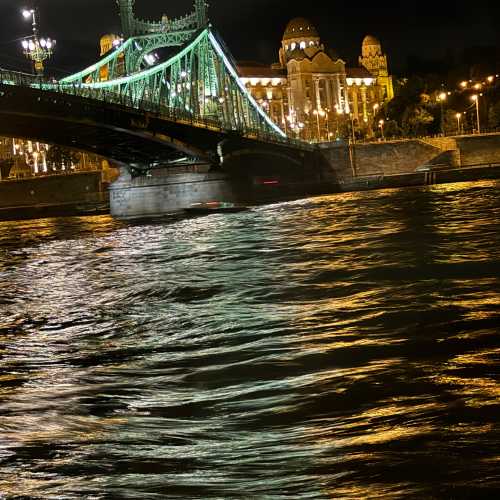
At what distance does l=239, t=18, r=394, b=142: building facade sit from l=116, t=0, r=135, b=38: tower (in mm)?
52720

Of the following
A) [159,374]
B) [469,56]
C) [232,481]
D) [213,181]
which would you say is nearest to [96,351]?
[159,374]

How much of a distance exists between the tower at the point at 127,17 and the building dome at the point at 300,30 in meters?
83.2

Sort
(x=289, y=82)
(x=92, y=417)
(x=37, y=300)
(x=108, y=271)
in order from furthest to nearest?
(x=289, y=82)
(x=108, y=271)
(x=37, y=300)
(x=92, y=417)

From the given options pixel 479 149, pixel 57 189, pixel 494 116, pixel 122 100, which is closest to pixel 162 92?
pixel 122 100

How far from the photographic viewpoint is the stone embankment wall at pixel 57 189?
74.3 m

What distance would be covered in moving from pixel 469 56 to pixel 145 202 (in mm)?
67319

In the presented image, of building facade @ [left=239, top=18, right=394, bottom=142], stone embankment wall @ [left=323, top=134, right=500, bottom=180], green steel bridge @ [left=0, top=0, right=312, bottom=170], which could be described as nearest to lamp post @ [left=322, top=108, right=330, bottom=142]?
building facade @ [left=239, top=18, right=394, bottom=142]

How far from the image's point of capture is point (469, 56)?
109250 mm

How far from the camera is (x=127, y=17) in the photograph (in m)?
58.7

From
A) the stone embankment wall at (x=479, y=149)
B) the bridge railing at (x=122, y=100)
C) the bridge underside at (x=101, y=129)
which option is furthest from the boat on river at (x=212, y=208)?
the stone embankment wall at (x=479, y=149)

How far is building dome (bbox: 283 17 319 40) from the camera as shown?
138500mm

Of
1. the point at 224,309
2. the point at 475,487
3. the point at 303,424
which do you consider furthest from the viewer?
the point at 224,309

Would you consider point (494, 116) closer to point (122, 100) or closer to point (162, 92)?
point (162, 92)

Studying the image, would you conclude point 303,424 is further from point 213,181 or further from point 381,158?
point 381,158
